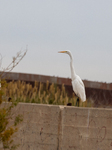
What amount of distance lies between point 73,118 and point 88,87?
9517mm

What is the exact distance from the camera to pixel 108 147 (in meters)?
6.60

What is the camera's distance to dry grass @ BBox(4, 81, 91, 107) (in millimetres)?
13141

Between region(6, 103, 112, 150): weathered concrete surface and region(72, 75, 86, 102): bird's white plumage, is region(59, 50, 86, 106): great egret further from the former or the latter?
region(6, 103, 112, 150): weathered concrete surface

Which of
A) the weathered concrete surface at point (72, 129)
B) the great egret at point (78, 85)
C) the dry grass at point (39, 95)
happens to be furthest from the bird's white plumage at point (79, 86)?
the weathered concrete surface at point (72, 129)

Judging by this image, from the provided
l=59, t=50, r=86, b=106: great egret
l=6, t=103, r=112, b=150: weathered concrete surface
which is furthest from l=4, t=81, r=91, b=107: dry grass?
l=6, t=103, r=112, b=150: weathered concrete surface

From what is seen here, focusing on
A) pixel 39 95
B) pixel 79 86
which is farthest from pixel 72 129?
pixel 39 95

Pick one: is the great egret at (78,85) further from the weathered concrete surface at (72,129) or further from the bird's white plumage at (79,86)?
the weathered concrete surface at (72,129)

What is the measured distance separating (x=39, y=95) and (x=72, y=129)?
248 inches

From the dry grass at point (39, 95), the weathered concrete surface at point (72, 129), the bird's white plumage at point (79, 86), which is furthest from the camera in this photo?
the dry grass at point (39, 95)

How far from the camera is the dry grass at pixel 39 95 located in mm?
13141

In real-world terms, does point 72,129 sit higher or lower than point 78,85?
lower

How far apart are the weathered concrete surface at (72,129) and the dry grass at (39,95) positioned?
226 inches

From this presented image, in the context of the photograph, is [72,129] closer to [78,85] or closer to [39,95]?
[78,85]

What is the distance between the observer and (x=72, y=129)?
6.64 meters
